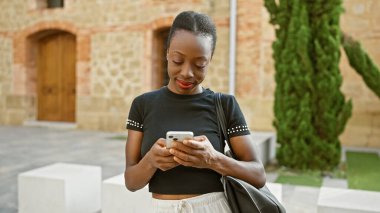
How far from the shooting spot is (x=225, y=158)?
1377 mm

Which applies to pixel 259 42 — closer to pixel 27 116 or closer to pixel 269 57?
pixel 269 57

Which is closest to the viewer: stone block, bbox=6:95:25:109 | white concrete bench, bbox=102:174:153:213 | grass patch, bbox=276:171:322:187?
white concrete bench, bbox=102:174:153:213

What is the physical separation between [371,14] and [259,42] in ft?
8.08

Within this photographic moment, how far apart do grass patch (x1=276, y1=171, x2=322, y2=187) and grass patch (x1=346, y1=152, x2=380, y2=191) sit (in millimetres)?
443

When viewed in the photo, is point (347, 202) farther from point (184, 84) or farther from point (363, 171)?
point (363, 171)

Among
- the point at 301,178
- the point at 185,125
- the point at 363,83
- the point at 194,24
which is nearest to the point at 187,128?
the point at 185,125

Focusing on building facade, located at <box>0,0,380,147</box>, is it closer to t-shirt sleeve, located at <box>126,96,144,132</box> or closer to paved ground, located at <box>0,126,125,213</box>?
paved ground, located at <box>0,126,125,213</box>

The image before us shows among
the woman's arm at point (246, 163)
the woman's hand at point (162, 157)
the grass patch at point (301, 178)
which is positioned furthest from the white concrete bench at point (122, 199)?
the grass patch at point (301, 178)

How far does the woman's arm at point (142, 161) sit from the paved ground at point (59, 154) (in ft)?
10.2

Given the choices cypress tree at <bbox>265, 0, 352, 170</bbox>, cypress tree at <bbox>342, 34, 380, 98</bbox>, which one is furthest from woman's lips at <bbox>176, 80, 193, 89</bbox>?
cypress tree at <bbox>342, 34, 380, 98</bbox>

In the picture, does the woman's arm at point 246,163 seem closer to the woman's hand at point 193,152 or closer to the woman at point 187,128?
the woman at point 187,128

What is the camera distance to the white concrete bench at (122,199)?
3369 mm

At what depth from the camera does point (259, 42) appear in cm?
926

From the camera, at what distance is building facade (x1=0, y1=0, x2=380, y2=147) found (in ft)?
28.4
